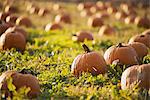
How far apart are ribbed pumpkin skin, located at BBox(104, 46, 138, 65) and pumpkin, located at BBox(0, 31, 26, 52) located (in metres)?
1.87

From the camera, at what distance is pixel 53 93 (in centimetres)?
471

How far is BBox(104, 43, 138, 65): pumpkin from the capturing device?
572 centimetres

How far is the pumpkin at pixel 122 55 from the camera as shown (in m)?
5.72

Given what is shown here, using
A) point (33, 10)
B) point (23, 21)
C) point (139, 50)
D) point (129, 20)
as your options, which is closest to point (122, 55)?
point (139, 50)

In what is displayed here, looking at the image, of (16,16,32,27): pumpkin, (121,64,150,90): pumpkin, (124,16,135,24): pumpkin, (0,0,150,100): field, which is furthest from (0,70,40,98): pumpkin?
(124,16,135,24): pumpkin

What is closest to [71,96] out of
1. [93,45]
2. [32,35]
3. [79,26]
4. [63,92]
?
[63,92]

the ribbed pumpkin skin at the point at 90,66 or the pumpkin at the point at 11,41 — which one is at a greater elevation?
the pumpkin at the point at 11,41

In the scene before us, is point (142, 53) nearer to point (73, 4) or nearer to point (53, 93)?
point (53, 93)

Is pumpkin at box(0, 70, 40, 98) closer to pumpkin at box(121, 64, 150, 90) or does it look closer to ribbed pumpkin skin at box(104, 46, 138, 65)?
pumpkin at box(121, 64, 150, 90)

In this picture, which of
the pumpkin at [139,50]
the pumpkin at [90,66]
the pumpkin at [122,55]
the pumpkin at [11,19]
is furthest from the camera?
the pumpkin at [11,19]

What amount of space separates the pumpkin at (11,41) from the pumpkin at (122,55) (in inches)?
73.6

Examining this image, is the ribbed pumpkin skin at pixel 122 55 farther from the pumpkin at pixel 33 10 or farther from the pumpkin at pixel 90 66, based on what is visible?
the pumpkin at pixel 33 10

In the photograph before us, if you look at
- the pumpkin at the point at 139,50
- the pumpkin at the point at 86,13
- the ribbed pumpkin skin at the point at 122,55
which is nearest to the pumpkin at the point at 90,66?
the ribbed pumpkin skin at the point at 122,55

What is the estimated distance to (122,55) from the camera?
573 centimetres
